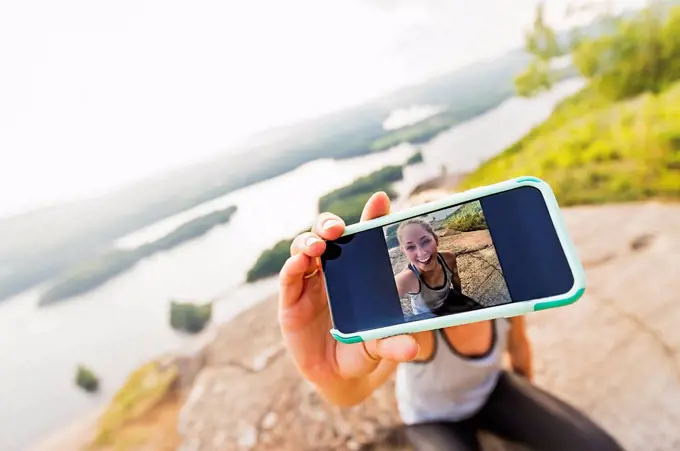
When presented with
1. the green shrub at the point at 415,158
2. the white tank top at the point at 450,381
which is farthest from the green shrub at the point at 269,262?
the white tank top at the point at 450,381

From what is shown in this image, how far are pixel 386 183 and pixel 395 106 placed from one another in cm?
23

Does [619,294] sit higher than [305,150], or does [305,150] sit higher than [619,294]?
[305,150]

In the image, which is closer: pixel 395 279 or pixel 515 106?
pixel 395 279

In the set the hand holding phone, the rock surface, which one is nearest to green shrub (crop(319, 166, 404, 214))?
the rock surface

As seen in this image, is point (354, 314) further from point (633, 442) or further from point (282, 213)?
point (282, 213)

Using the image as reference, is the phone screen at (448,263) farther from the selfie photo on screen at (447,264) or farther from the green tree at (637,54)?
the green tree at (637,54)

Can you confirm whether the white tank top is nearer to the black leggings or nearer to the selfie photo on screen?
the black leggings

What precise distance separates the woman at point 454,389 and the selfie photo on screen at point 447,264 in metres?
0.15

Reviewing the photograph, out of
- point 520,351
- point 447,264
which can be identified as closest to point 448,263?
point 447,264

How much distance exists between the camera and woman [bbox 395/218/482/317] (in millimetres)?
352

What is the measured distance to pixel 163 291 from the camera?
97cm

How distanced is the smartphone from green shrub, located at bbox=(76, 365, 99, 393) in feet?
2.29

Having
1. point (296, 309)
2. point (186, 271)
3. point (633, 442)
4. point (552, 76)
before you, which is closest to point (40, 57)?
point (186, 271)

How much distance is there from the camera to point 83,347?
3.00 ft
